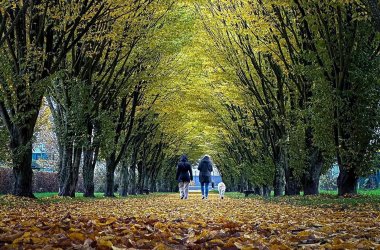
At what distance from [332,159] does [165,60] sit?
9.86 meters

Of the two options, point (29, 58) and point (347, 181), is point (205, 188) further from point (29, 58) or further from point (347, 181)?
point (29, 58)

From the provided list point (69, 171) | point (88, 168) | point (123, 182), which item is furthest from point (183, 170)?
point (123, 182)

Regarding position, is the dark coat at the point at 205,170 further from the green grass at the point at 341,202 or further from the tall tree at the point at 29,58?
the tall tree at the point at 29,58

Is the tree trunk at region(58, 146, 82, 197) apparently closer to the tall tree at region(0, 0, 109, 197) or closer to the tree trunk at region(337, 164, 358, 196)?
the tall tree at region(0, 0, 109, 197)

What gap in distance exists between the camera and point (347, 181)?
15.5 metres

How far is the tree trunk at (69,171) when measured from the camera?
1781cm

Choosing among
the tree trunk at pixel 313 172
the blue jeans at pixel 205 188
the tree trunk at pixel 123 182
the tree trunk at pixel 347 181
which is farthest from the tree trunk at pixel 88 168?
the tree trunk at pixel 347 181

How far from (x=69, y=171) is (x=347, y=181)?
10.00 metres

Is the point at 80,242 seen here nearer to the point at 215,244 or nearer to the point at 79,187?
the point at 215,244

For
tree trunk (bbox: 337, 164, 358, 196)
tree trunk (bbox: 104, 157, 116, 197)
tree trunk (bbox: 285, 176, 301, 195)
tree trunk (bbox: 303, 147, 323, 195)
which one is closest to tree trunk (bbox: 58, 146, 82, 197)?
tree trunk (bbox: 104, 157, 116, 197)

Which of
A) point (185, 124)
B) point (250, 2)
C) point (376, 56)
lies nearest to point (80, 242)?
point (376, 56)

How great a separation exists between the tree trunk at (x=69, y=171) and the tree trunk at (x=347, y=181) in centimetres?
962

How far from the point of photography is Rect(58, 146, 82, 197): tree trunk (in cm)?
1781

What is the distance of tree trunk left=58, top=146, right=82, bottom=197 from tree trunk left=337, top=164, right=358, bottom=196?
962 cm
